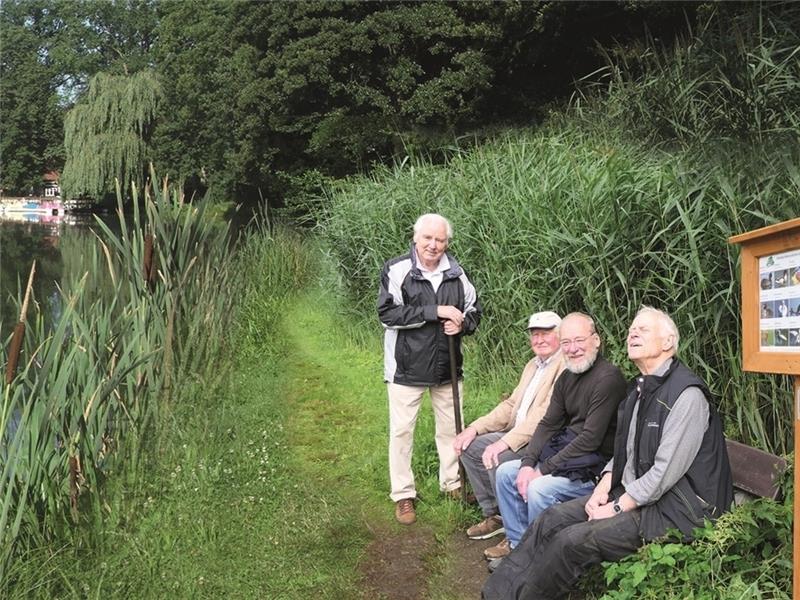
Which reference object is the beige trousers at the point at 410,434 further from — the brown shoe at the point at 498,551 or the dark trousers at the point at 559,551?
the dark trousers at the point at 559,551

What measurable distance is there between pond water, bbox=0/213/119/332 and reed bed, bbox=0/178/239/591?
0.66 metres

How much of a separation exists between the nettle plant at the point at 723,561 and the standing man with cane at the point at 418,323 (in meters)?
1.71

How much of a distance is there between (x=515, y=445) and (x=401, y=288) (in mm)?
989

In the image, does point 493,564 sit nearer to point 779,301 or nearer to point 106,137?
point 779,301

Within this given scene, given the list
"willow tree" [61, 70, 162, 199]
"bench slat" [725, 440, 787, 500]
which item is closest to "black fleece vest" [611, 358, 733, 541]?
"bench slat" [725, 440, 787, 500]

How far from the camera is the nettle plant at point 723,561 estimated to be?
2.76 m

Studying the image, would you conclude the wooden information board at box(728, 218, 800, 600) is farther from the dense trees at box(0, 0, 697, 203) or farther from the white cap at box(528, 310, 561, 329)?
→ the dense trees at box(0, 0, 697, 203)

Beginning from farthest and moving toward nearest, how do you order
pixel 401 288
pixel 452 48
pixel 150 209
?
pixel 452 48
pixel 150 209
pixel 401 288

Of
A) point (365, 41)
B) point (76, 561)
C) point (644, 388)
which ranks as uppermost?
point (365, 41)

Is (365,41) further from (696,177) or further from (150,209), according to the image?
(696,177)

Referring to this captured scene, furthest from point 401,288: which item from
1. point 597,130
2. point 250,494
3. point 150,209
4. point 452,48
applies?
point 452,48

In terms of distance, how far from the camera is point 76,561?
12.7 ft

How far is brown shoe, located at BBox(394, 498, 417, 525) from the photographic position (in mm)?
4504

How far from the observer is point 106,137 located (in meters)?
25.5
